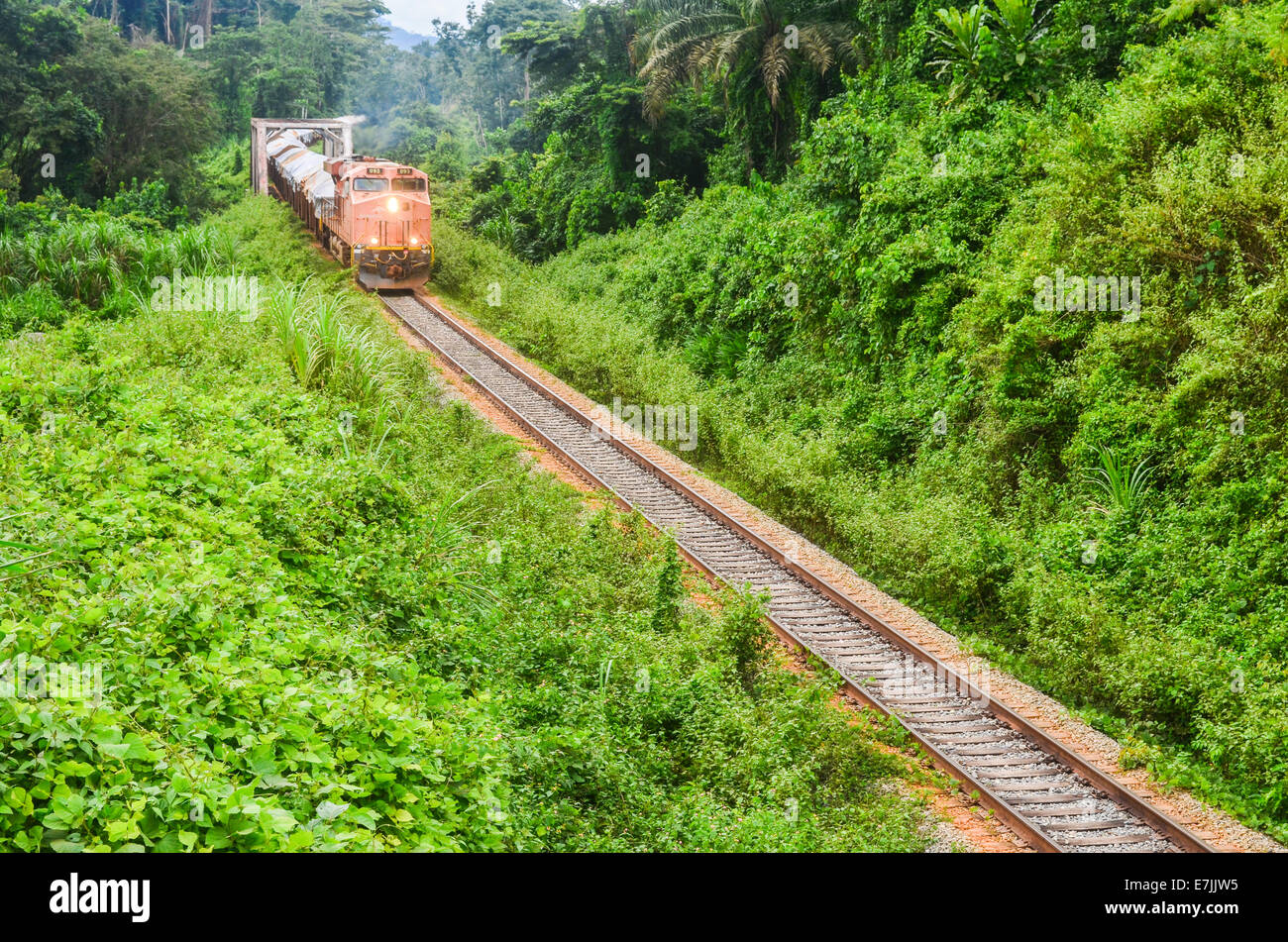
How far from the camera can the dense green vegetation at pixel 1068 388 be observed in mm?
10406

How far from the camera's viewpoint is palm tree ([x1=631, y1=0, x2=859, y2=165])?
83.3 feet

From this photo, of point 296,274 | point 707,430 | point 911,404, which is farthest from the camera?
point 296,274

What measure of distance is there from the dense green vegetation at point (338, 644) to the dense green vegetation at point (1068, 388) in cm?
286

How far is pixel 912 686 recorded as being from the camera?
10594mm

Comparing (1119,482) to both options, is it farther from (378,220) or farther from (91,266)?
(378,220)

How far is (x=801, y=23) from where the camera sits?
84.5ft

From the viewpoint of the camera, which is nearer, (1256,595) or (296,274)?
(1256,595)

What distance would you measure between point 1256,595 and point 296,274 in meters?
20.3

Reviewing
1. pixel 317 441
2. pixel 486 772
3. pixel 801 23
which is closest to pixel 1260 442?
pixel 486 772

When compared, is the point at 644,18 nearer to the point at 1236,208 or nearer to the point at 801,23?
the point at 801,23

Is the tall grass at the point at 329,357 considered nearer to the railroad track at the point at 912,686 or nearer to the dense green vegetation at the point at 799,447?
the dense green vegetation at the point at 799,447

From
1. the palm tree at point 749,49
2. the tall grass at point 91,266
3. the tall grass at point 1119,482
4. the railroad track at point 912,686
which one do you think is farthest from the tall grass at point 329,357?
the palm tree at point 749,49

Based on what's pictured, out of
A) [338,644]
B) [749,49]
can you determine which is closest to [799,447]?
[338,644]

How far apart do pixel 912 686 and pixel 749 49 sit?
2040cm
